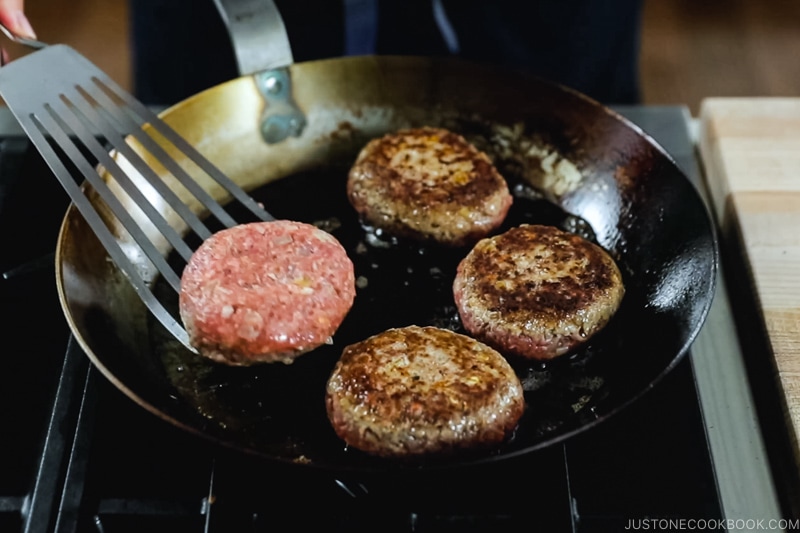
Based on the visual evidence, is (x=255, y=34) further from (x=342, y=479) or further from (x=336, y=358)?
(x=342, y=479)

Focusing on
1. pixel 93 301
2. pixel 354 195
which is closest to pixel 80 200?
pixel 93 301

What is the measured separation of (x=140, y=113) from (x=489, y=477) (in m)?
0.85

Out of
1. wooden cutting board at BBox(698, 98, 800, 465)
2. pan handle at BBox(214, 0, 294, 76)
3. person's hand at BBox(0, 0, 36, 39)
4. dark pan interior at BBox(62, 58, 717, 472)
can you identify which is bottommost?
wooden cutting board at BBox(698, 98, 800, 465)

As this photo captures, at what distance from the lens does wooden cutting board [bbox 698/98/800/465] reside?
1.28 meters

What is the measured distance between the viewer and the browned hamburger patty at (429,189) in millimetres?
1415

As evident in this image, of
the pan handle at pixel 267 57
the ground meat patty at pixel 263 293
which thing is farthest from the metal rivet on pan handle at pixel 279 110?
the ground meat patty at pixel 263 293

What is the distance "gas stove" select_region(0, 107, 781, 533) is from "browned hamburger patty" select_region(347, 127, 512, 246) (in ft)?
1.41

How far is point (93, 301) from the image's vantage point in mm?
1240

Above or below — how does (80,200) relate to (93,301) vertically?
above

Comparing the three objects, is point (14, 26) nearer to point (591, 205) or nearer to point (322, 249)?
point (322, 249)

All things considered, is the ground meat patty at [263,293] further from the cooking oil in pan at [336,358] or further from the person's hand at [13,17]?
the person's hand at [13,17]

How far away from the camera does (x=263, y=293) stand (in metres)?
1.19

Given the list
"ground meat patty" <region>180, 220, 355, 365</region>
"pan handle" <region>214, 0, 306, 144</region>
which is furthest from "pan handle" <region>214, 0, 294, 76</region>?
"ground meat patty" <region>180, 220, 355, 365</region>

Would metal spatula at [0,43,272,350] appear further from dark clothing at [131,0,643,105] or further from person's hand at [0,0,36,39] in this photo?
dark clothing at [131,0,643,105]
